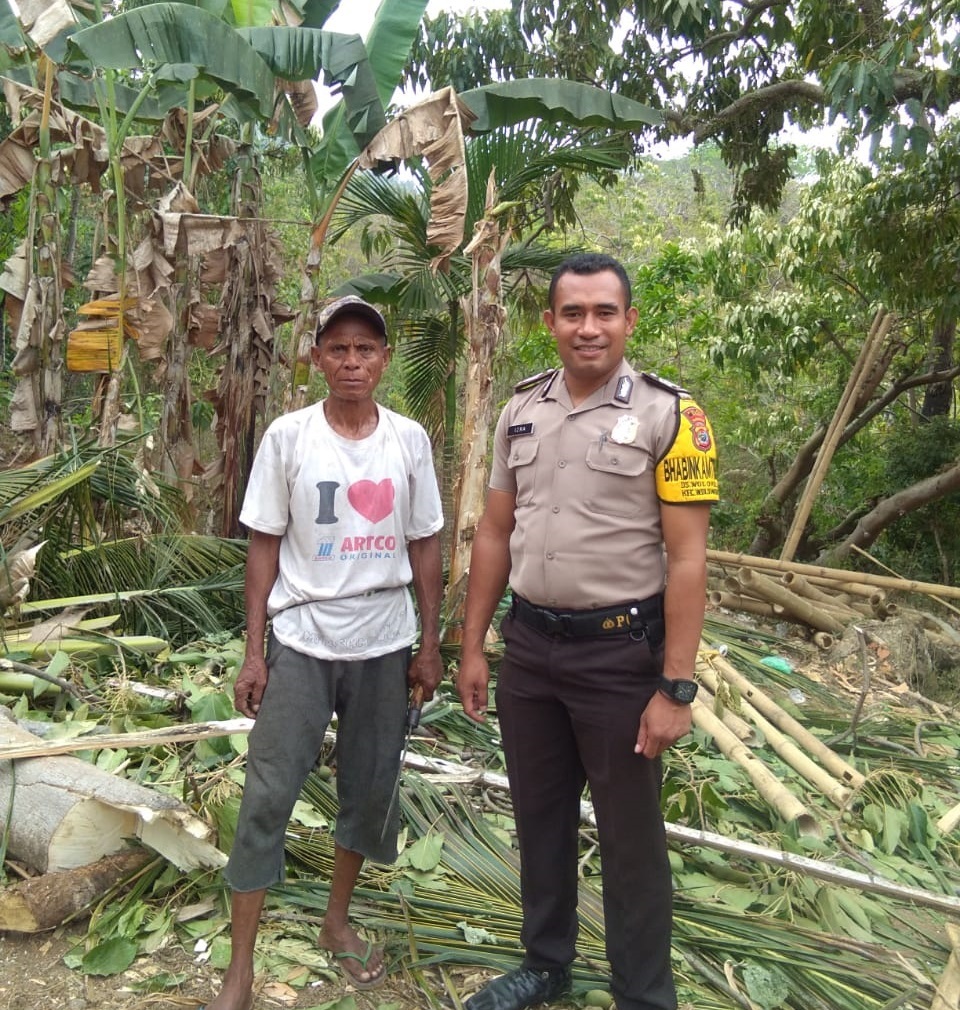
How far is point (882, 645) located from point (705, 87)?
5007 millimetres

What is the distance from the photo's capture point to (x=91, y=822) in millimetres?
2982

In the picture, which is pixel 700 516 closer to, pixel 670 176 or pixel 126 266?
pixel 126 266

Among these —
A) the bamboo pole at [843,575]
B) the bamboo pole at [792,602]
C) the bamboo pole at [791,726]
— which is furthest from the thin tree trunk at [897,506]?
the bamboo pole at [791,726]

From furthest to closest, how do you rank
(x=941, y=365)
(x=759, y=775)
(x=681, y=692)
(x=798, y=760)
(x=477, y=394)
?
(x=941, y=365) → (x=477, y=394) → (x=798, y=760) → (x=759, y=775) → (x=681, y=692)

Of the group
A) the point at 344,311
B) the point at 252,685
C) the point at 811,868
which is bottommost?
the point at 811,868

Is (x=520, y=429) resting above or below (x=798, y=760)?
above

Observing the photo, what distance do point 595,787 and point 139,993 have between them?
1408mm

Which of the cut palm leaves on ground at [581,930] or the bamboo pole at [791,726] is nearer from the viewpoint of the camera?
the cut palm leaves on ground at [581,930]

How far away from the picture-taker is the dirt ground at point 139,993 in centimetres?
260

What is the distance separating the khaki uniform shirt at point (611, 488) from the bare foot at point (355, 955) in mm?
1192

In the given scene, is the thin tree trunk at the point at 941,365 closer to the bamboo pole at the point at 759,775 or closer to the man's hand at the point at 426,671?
the bamboo pole at the point at 759,775

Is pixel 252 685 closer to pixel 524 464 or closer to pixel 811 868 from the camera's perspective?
pixel 524 464

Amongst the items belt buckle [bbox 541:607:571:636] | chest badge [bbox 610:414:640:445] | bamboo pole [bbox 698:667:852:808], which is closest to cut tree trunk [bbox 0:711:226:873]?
belt buckle [bbox 541:607:571:636]

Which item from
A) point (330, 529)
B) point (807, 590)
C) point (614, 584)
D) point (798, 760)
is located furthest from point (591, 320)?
point (807, 590)
